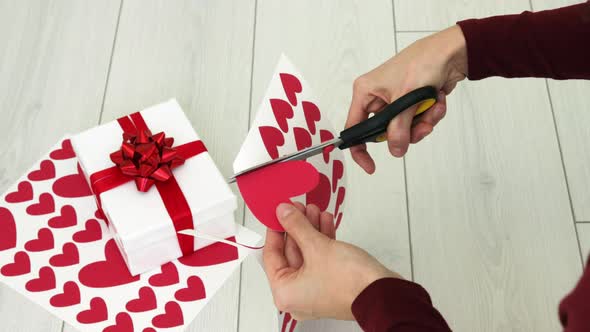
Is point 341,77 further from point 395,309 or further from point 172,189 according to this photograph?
point 395,309

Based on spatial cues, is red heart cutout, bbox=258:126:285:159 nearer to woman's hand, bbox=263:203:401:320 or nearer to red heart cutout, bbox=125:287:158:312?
woman's hand, bbox=263:203:401:320

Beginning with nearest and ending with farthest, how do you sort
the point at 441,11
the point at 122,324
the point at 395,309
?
the point at 395,309 < the point at 122,324 < the point at 441,11

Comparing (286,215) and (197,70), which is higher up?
(197,70)

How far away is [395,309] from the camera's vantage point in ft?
2.14

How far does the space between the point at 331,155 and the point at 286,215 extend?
0.64 ft

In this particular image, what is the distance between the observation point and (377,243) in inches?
43.1

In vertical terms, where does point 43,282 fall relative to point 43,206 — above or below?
below

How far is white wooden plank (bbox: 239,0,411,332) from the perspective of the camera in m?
1.07

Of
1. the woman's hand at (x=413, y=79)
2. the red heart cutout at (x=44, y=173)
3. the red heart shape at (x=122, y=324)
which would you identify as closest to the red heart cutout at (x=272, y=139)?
the woman's hand at (x=413, y=79)

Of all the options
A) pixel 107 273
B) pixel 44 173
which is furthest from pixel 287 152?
pixel 44 173

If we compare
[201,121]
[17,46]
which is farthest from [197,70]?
[17,46]

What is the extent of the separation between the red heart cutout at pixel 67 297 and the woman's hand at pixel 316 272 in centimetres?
37

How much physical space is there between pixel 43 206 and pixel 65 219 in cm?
5

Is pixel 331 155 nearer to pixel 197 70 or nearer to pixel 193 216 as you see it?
pixel 193 216
